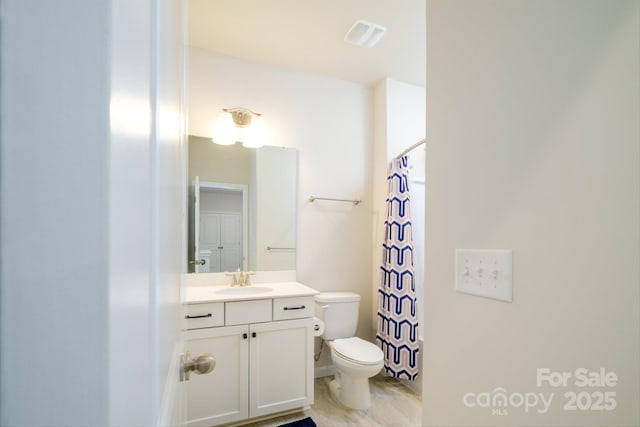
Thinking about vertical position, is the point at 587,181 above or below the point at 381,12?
below

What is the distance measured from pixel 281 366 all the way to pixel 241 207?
123cm

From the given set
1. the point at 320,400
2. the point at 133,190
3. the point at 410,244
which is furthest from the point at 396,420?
the point at 133,190

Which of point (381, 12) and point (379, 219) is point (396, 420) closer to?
point (379, 219)

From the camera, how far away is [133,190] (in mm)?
299

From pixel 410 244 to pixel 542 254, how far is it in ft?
5.73

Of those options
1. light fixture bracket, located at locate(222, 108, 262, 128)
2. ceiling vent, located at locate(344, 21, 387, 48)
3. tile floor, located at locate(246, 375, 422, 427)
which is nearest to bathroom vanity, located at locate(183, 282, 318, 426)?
tile floor, located at locate(246, 375, 422, 427)

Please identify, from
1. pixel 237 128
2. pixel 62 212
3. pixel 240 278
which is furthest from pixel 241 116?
pixel 62 212

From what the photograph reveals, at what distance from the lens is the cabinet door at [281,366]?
74.9 inches

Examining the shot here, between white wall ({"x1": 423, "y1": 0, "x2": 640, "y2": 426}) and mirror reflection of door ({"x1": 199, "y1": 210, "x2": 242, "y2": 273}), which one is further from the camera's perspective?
mirror reflection of door ({"x1": 199, "y1": 210, "x2": 242, "y2": 273})

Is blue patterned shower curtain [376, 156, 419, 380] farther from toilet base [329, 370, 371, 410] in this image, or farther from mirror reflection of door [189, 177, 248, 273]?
mirror reflection of door [189, 177, 248, 273]

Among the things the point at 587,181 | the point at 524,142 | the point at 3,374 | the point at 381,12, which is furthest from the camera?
the point at 381,12

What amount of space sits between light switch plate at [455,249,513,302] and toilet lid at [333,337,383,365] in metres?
1.37

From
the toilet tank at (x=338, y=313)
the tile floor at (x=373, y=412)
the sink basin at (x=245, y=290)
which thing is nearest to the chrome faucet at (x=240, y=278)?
the sink basin at (x=245, y=290)

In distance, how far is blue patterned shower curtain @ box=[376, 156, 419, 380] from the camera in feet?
7.61
